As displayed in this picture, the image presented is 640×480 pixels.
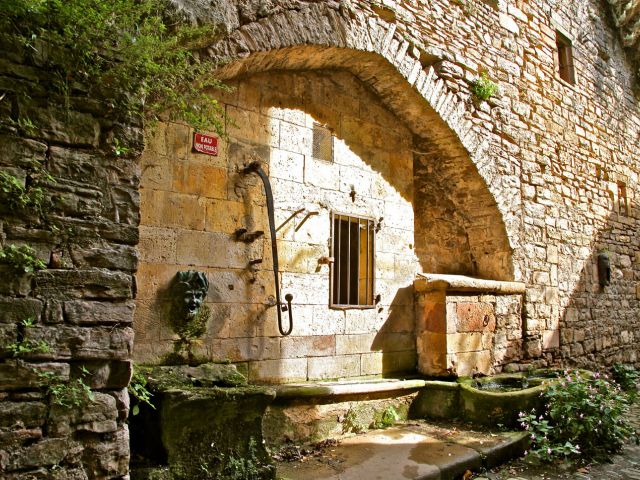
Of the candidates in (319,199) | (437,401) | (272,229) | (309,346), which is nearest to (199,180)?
(272,229)

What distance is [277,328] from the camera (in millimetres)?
3744

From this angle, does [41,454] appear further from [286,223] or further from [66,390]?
[286,223]

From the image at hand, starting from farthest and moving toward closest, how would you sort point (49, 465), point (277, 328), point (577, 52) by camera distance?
point (577, 52) → point (277, 328) → point (49, 465)

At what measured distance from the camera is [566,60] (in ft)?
23.0

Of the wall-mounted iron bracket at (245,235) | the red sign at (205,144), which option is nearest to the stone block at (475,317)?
the wall-mounted iron bracket at (245,235)

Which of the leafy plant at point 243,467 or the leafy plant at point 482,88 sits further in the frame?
the leafy plant at point 482,88

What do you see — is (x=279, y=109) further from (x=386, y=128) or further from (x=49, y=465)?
(x=49, y=465)

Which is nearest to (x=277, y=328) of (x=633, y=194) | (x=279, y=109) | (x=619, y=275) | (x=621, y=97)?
(x=279, y=109)

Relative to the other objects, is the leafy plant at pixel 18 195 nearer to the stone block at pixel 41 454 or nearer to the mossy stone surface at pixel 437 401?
the stone block at pixel 41 454

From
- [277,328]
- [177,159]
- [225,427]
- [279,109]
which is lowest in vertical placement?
[225,427]

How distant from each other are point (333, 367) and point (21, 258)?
2.84 meters

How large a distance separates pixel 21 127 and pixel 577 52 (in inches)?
308

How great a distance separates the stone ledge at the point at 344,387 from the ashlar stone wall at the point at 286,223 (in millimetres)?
233

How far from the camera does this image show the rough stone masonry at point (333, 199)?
1.99 metres
